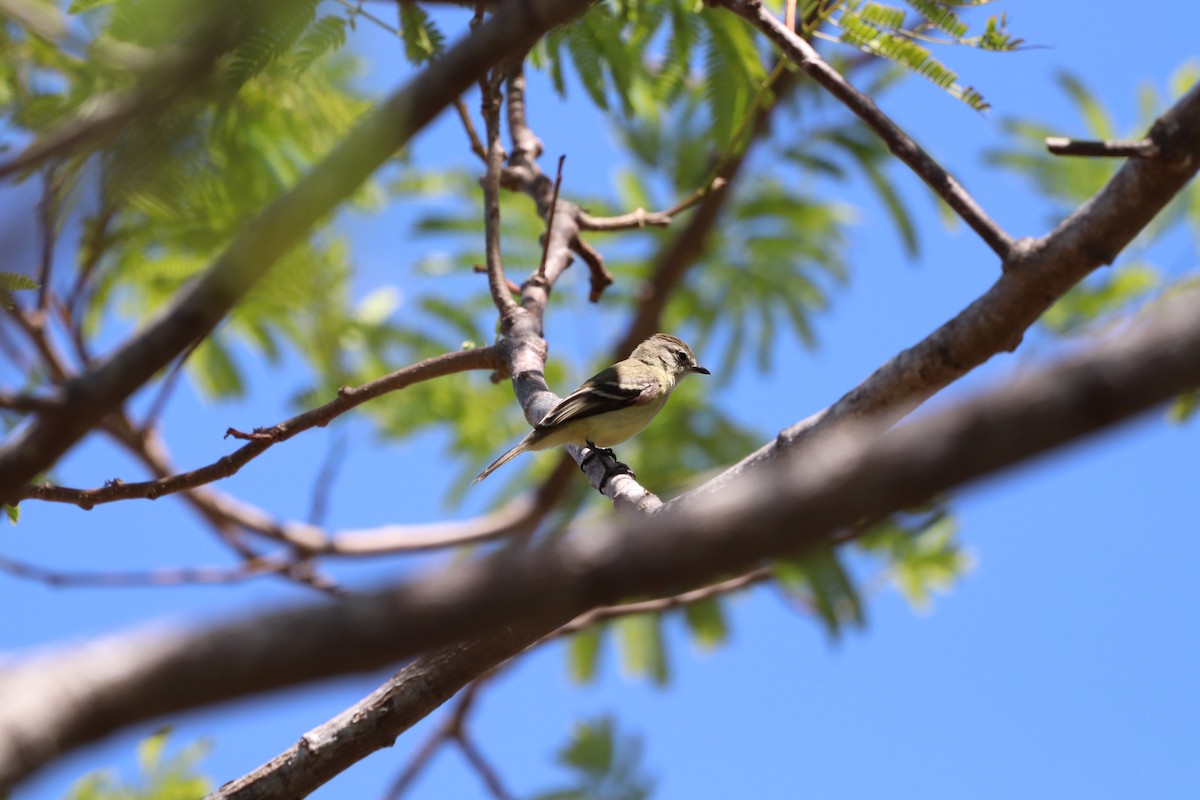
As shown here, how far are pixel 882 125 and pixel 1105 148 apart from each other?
3.43 feet

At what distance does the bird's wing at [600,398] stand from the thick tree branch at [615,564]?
3.61 meters

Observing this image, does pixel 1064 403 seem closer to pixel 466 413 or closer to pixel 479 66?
pixel 479 66

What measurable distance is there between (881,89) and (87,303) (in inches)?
266

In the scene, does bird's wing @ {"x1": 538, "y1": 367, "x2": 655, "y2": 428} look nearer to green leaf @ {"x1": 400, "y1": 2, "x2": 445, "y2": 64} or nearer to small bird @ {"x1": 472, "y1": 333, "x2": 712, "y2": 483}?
small bird @ {"x1": 472, "y1": 333, "x2": 712, "y2": 483}

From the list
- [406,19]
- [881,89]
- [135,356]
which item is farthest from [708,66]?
[135,356]

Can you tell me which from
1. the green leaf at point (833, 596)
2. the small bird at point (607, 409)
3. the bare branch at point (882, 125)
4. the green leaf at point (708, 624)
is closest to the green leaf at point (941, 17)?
the bare branch at point (882, 125)

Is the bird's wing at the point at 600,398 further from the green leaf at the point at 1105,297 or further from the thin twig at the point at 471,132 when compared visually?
the green leaf at the point at 1105,297

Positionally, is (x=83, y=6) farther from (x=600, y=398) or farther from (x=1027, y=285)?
(x=1027, y=285)

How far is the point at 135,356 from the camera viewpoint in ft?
6.01

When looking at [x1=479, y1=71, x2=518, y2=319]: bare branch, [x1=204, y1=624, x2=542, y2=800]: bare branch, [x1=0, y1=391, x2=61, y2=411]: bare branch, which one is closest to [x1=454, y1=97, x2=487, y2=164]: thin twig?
[x1=479, y1=71, x2=518, y2=319]: bare branch

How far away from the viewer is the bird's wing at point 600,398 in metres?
5.54

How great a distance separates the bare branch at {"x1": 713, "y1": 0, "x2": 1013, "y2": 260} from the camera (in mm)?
4172

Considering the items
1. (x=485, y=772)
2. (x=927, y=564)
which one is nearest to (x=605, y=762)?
(x=485, y=772)

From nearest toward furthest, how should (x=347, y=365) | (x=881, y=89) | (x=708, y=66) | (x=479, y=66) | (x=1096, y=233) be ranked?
(x=479, y=66)
(x=1096, y=233)
(x=708, y=66)
(x=347, y=365)
(x=881, y=89)
